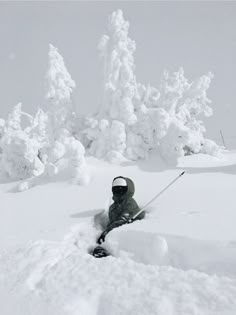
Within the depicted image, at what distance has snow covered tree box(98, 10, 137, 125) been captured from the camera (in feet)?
55.2

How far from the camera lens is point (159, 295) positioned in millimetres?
2682

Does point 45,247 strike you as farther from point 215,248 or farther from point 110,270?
point 215,248

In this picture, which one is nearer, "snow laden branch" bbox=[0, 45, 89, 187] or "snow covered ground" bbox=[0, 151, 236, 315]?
"snow covered ground" bbox=[0, 151, 236, 315]

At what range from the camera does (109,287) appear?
2.98 m

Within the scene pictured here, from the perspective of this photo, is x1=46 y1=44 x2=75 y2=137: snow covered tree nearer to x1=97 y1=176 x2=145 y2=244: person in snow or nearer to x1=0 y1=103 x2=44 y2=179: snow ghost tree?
x1=0 y1=103 x2=44 y2=179: snow ghost tree

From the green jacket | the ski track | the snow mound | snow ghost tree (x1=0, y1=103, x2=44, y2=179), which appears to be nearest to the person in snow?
the green jacket

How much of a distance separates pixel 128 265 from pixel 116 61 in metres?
15.1

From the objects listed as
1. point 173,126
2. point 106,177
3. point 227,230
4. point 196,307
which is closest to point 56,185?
point 106,177

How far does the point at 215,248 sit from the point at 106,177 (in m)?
8.00

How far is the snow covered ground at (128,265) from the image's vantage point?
8.65 feet

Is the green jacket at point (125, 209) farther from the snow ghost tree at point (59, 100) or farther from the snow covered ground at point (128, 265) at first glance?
the snow ghost tree at point (59, 100)

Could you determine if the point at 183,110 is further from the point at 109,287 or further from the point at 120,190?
the point at 109,287

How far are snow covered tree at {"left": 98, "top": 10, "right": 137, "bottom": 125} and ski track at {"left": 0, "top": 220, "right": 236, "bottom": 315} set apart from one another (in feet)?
43.3

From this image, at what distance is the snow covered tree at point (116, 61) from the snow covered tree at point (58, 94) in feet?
7.14
